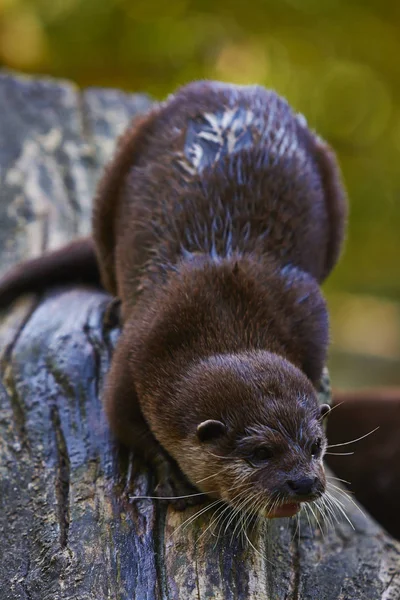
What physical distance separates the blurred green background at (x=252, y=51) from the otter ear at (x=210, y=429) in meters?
4.59

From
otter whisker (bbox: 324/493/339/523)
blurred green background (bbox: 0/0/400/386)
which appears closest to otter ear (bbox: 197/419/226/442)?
otter whisker (bbox: 324/493/339/523)

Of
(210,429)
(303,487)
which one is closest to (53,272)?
(210,429)

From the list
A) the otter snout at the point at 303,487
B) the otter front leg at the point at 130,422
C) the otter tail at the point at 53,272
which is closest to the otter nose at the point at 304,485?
the otter snout at the point at 303,487

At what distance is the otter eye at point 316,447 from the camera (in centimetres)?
210

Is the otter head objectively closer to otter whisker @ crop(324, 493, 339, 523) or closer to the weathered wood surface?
the weathered wood surface

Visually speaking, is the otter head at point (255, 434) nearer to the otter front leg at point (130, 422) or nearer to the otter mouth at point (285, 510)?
the otter mouth at point (285, 510)

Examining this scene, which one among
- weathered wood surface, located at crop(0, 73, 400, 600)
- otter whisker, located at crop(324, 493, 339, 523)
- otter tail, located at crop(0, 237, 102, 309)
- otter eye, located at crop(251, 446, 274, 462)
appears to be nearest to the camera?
weathered wood surface, located at crop(0, 73, 400, 600)

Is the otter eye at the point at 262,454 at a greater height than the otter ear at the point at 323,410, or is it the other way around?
the otter ear at the point at 323,410

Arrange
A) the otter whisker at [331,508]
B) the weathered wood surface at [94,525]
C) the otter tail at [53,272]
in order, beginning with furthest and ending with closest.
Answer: the otter tail at [53,272]
the otter whisker at [331,508]
the weathered wood surface at [94,525]

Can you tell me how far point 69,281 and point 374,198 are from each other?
5158 millimetres

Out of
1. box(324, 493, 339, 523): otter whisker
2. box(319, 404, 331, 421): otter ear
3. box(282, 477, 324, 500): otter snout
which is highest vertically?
box(319, 404, 331, 421): otter ear

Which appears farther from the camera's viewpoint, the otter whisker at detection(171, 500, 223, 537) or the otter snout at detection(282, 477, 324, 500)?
the otter whisker at detection(171, 500, 223, 537)

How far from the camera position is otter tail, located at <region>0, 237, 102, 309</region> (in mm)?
3330

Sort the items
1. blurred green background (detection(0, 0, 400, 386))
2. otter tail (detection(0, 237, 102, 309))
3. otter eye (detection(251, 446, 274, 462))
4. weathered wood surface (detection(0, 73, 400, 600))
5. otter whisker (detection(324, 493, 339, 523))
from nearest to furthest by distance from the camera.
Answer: weathered wood surface (detection(0, 73, 400, 600))
otter eye (detection(251, 446, 274, 462))
otter whisker (detection(324, 493, 339, 523))
otter tail (detection(0, 237, 102, 309))
blurred green background (detection(0, 0, 400, 386))
